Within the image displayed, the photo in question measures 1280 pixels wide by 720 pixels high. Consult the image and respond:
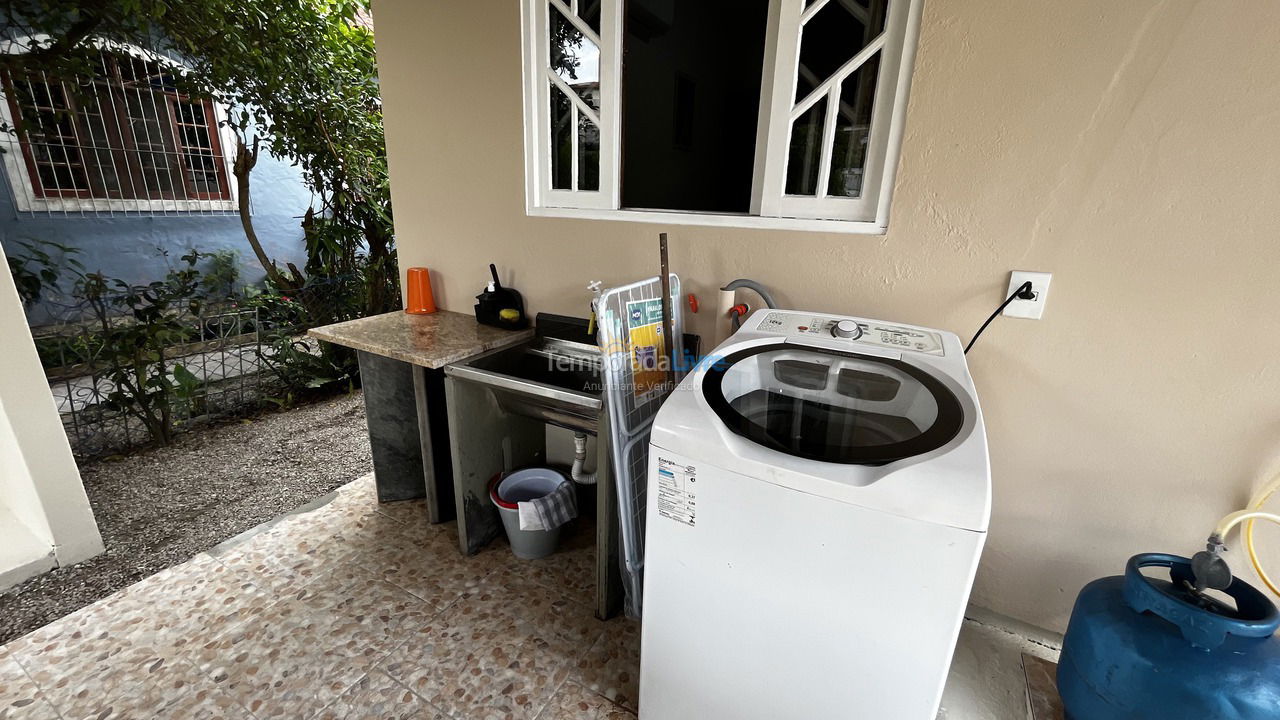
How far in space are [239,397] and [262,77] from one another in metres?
2.09

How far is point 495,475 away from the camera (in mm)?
2129

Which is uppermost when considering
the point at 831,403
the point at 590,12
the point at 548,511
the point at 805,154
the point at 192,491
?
the point at 590,12

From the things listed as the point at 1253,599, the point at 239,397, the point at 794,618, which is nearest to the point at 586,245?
the point at 794,618

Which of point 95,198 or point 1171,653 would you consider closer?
point 1171,653

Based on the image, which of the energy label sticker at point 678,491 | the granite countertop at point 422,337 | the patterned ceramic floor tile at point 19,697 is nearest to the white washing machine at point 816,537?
the energy label sticker at point 678,491

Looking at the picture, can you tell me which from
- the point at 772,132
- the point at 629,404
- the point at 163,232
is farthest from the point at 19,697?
the point at 163,232

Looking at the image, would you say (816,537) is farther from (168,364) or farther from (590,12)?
(168,364)

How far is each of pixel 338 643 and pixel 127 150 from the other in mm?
5498

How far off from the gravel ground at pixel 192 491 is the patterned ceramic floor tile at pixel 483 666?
123 cm

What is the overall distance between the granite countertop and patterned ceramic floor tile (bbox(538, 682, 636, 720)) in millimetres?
1116

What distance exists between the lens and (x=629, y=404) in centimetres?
157

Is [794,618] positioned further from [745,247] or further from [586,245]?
[586,245]

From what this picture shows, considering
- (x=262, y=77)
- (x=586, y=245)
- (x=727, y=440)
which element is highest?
(x=262, y=77)

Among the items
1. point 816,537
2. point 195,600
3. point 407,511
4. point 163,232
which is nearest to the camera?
point 816,537
